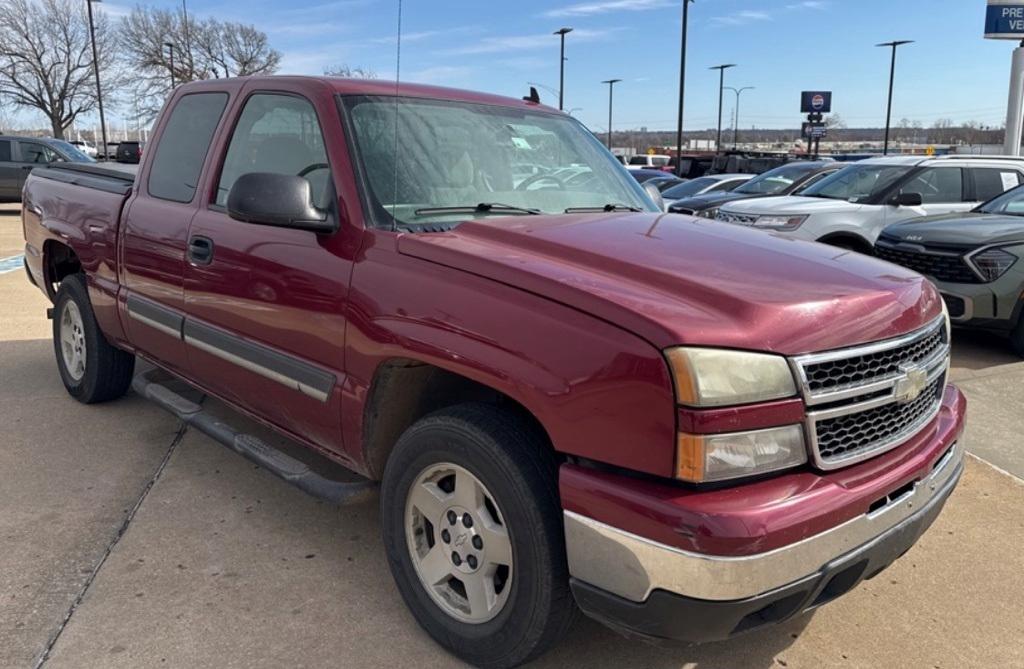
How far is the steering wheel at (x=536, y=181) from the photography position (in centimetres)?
344

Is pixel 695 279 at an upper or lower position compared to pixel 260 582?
upper

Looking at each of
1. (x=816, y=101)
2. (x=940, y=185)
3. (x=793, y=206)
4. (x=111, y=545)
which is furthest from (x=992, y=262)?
(x=816, y=101)

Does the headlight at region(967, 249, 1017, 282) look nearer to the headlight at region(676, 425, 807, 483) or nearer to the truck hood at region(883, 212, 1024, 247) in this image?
the truck hood at region(883, 212, 1024, 247)

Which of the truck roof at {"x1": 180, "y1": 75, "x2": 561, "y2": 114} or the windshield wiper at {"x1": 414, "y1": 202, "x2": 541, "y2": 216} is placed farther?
the truck roof at {"x1": 180, "y1": 75, "x2": 561, "y2": 114}

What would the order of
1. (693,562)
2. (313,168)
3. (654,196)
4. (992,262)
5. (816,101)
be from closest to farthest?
(693,562) < (313,168) < (654,196) < (992,262) < (816,101)

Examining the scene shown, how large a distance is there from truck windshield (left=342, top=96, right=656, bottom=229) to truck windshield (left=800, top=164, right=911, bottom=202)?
6.51m

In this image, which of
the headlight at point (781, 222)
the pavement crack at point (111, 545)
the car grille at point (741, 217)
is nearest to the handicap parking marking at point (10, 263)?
the pavement crack at point (111, 545)

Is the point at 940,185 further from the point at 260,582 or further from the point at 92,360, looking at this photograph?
the point at 260,582

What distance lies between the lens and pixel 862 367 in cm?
231

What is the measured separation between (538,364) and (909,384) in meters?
1.12

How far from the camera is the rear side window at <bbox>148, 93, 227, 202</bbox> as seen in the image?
12.9 feet

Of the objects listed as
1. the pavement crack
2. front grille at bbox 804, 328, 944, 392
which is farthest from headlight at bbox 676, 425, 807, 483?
the pavement crack

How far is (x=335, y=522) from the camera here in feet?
12.2

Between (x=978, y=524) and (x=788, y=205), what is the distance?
5780 mm
